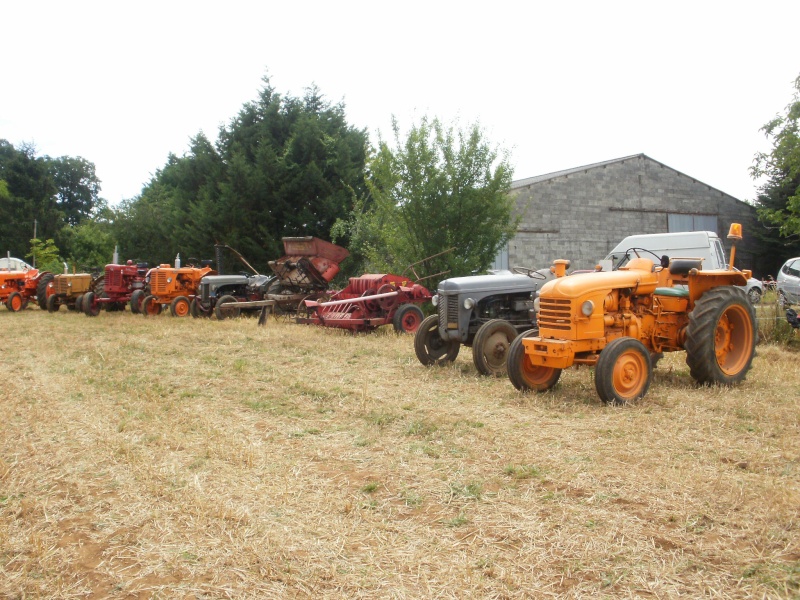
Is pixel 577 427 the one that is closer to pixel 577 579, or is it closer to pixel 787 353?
pixel 577 579

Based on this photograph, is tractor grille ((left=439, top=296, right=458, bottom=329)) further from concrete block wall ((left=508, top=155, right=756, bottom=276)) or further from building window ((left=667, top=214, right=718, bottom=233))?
building window ((left=667, top=214, right=718, bottom=233))

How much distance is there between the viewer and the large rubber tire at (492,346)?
7316mm

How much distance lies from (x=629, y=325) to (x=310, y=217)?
17409mm

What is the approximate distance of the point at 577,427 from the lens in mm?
5086

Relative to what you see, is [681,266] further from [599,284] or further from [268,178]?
[268,178]

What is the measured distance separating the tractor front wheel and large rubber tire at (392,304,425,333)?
40.0ft

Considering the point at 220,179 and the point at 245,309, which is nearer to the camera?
the point at 245,309

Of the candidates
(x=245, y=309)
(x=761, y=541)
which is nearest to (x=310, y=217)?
(x=245, y=309)

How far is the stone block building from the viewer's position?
840 inches

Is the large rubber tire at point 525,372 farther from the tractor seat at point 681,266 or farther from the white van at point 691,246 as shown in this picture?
the white van at point 691,246

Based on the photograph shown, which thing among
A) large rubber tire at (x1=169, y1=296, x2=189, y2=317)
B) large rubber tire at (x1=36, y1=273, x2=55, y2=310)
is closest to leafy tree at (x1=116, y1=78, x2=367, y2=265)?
large rubber tire at (x1=36, y1=273, x2=55, y2=310)

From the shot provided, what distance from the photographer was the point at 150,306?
1647 centimetres

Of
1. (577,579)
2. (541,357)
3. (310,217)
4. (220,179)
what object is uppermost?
(220,179)

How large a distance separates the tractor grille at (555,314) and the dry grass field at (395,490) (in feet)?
2.09
